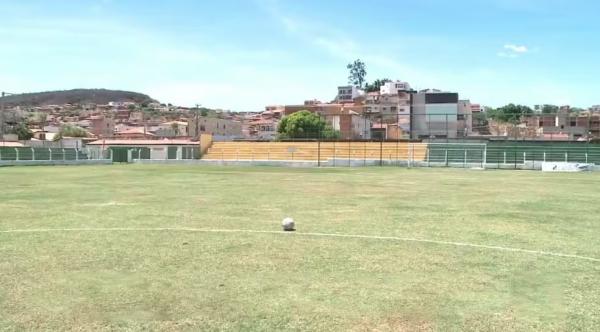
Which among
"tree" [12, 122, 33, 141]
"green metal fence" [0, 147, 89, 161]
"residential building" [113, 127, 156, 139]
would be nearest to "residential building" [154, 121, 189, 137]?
"residential building" [113, 127, 156, 139]

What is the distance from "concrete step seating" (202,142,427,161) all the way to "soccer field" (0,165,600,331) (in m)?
41.8

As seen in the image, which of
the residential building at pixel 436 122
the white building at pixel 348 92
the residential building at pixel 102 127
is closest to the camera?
the residential building at pixel 436 122

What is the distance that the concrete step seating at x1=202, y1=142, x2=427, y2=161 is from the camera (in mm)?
55812

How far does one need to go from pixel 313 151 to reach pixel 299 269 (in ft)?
171

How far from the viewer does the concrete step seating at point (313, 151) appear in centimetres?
5581

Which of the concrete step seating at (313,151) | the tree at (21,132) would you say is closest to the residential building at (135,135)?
the tree at (21,132)

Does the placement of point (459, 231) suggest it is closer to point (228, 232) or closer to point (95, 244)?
point (228, 232)

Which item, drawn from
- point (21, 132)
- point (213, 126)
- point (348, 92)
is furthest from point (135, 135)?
point (348, 92)

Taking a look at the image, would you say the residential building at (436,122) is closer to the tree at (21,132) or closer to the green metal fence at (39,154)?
the green metal fence at (39,154)

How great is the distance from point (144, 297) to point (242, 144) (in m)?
58.2

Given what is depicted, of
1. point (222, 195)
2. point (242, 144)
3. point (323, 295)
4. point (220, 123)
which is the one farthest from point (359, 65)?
point (323, 295)

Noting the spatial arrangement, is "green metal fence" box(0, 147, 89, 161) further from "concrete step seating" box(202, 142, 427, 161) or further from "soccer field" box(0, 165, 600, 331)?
"soccer field" box(0, 165, 600, 331)

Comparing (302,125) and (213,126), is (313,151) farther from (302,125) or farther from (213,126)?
(213,126)

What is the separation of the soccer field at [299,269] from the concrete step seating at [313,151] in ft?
137
